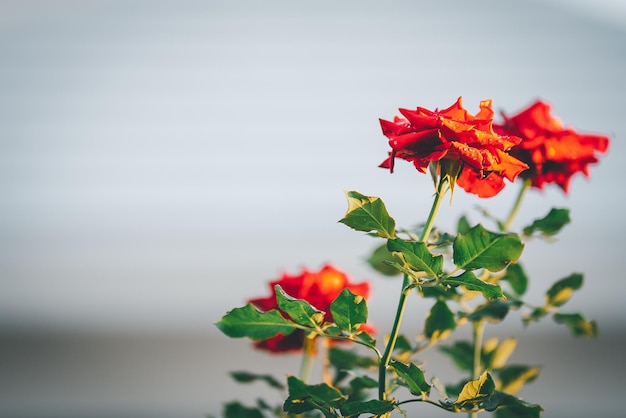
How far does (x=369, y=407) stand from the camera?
1.26 feet

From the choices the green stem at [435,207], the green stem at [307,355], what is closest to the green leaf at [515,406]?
the green stem at [435,207]

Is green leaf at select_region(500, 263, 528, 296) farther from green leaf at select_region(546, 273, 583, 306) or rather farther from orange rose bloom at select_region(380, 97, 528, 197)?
orange rose bloom at select_region(380, 97, 528, 197)

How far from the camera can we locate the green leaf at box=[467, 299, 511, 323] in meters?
0.52

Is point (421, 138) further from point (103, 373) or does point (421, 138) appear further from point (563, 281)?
point (103, 373)

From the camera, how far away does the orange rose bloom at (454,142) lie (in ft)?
1.37

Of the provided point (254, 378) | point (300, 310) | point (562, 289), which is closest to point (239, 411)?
point (254, 378)

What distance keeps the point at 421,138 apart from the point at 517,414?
0.18 metres

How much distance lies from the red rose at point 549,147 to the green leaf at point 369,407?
26 centimetres

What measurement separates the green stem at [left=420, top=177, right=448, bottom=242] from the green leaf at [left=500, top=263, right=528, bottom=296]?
189 mm

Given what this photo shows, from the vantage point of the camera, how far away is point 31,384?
399cm

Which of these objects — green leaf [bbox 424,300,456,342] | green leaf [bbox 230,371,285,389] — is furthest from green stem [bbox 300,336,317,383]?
green leaf [bbox 424,300,456,342]

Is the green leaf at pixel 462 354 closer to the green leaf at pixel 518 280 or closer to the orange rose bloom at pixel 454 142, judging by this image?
the green leaf at pixel 518 280

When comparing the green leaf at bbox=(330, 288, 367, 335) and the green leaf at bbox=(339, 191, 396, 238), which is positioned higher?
the green leaf at bbox=(339, 191, 396, 238)

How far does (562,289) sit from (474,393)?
210mm
